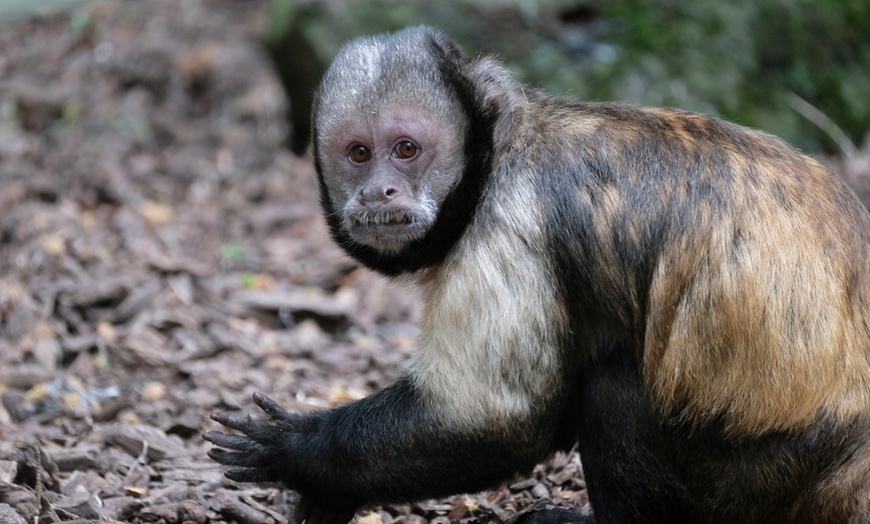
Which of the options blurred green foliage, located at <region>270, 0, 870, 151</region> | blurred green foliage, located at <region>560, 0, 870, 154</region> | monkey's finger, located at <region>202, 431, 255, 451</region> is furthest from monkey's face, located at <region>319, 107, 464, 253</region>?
blurred green foliage, located at <region>560, 0, 870, 154</region>

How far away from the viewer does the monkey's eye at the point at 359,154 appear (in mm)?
6488

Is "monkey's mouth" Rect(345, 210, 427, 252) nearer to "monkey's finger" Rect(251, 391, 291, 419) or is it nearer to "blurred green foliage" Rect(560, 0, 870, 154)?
"monkey's finger" Rect(251, 391, 291, 419)

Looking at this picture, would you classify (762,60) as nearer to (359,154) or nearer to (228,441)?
(359,154)

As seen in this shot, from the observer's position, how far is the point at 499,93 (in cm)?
639

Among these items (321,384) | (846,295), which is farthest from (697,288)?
(321,384)

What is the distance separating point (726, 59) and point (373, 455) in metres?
9.31

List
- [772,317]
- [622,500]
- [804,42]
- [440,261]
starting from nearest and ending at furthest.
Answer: [772,317]
[622,500]
[440,261]
[804,42]

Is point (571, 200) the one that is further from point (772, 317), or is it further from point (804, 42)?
point (804, 42)

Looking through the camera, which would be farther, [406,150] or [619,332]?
[406,150]

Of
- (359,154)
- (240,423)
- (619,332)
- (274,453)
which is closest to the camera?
(619,332)

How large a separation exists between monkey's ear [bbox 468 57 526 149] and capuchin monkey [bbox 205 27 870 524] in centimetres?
2

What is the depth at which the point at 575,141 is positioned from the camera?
598 cm

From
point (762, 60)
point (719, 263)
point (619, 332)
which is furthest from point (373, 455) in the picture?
point (762, 60)

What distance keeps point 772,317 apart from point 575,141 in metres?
1.48
